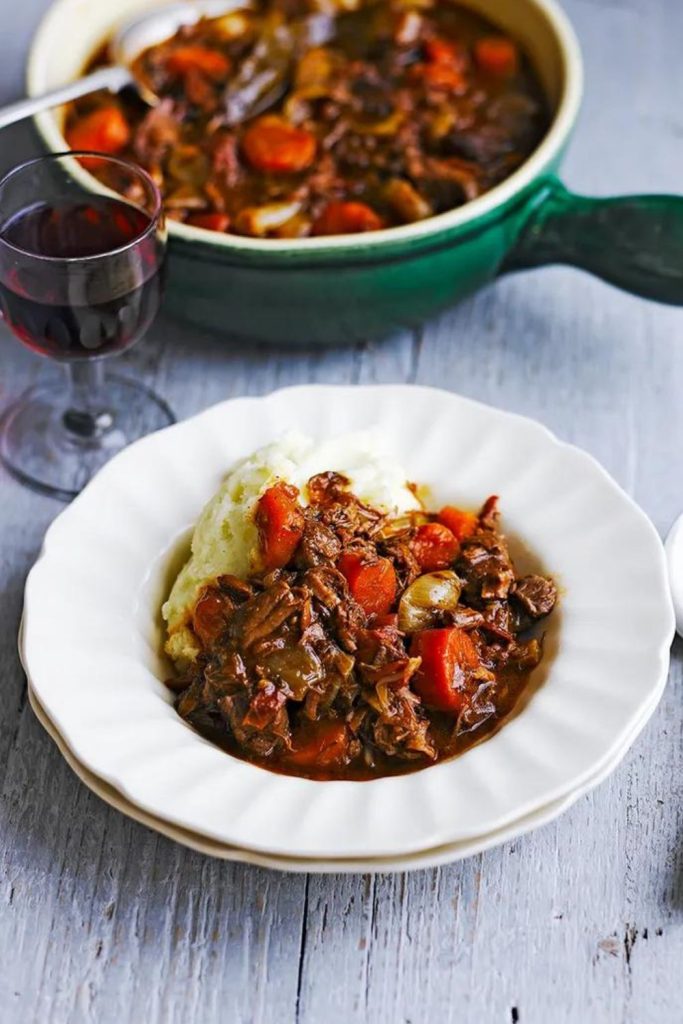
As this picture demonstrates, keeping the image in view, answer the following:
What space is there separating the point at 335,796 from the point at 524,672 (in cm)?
56

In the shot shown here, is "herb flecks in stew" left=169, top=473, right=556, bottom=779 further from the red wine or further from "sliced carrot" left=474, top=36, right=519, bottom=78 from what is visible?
"sliced carrot" left=474, top=36, right=519, bottom=78

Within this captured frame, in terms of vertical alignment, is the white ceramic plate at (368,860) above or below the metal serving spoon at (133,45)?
below

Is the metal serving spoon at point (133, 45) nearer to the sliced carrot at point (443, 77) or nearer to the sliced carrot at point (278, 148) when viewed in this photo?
the sliced carrot at point (278, 148)

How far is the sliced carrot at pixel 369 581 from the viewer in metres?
2.66

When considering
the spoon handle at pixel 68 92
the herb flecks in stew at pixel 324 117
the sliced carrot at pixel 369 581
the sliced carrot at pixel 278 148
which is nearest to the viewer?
the sliced carrot at pixel 369 581

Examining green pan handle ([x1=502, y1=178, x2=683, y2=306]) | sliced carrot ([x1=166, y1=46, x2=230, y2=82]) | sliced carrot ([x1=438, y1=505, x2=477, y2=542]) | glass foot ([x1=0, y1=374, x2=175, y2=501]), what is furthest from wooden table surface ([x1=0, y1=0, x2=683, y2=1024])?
sliced carrot ([x1=166, y1=46, x2=230, y2=82])

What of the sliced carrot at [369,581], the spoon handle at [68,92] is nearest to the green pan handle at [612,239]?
the spoon handle at [68,92]

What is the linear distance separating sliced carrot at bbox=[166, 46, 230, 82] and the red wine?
1.05 meters

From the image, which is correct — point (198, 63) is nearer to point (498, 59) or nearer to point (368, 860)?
point (498, 59)

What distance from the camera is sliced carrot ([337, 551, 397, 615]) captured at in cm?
266

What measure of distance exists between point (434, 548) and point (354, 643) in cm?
37

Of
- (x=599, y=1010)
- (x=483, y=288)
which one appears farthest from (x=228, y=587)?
(x=483, y=288)

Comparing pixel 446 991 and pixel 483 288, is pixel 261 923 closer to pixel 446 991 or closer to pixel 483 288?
pixel 446 991

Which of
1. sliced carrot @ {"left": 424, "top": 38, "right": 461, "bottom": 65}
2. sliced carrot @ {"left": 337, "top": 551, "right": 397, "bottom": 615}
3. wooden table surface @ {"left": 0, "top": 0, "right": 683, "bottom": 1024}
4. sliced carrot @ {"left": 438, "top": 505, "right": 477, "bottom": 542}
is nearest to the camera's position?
wooden table surface @ {"left": 0, "top": 0, "right": 683, "bottom": 1024}
